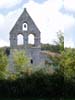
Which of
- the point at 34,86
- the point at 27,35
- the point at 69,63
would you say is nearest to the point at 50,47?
the point at 27,35

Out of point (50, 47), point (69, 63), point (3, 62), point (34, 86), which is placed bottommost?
point (34, 86)

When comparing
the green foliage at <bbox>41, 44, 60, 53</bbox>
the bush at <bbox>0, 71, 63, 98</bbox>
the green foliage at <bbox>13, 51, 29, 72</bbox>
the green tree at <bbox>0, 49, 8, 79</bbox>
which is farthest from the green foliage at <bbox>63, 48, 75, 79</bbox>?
the green tree at <bbox>0, 49, 8, 79</bbox>

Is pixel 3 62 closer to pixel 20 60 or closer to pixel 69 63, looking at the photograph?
pixel 20 60

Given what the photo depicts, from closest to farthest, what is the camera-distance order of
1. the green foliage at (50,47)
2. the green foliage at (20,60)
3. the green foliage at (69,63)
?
the green foliage at (69,63) < the green foliage at (20,60) < the green foliage at (50,47)

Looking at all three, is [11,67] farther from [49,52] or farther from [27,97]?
[27,97]

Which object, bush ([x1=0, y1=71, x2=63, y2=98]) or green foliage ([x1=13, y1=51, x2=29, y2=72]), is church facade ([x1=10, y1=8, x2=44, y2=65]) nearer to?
green foliage ([x1=13, y1=51, x2=29, y2=72])

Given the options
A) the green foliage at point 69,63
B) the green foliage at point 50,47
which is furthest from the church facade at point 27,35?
the green foliage at point 69,63

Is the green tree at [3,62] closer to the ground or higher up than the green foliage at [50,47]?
closer to the ground

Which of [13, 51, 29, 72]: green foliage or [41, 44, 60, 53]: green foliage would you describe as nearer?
[13, 51, 29, 72]: green foliage

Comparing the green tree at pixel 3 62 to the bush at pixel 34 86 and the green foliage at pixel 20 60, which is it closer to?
the green foliage at pixel 20 60

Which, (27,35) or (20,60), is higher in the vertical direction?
(27,35)

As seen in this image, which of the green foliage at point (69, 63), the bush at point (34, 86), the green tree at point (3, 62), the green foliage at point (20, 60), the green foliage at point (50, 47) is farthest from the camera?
the green foliage at point (50, 47)

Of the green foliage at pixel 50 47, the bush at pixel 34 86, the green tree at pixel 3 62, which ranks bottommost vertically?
the bush at pixel 34 86

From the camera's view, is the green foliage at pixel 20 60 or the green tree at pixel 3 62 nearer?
the green tree at pixel 3 62
